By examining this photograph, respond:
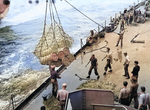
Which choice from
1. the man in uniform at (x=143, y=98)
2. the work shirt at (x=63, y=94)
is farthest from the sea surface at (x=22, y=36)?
the man in uniform at (x=143, y=98)

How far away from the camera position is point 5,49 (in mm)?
21594

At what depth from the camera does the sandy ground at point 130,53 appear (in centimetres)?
932

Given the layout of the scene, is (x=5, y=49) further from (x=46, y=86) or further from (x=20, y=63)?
(x=46, y=86)

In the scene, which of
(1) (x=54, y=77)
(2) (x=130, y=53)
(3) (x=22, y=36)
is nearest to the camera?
(1) (x=54, y=77)

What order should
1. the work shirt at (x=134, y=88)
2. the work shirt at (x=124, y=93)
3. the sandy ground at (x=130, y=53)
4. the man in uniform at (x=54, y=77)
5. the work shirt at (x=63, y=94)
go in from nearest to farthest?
1. the work shirt at (x=124, y=93)
2. the work shirt at (x=63, y=94)
3. the work shirt at (x=134, y=88)
4. the man in uniform at (x=54, y=77)
5. the sandy ground at (x=130, y=53)

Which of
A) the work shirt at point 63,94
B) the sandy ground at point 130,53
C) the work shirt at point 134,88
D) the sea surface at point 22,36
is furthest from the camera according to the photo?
the sea surface at point 22,36

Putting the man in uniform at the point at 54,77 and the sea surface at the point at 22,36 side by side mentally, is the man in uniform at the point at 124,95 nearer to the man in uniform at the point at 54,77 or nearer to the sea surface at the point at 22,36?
the man in uniform at the point at 54,77

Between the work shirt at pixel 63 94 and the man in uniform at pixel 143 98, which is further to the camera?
the work shirt at pixel 63 94

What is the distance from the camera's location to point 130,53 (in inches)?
499

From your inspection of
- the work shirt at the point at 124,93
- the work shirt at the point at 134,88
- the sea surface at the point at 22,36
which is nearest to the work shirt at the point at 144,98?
the work shirt at the point at 124,93

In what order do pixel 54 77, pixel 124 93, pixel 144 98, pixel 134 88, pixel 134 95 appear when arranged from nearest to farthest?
pixel 144 98, pixel 124 93, pixel 134 88, pixel 134 95, pixel 54 77

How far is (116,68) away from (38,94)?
4.98 meters

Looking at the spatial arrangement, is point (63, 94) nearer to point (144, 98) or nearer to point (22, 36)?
point (144, 98)

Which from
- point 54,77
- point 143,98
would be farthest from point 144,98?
point 54,77
